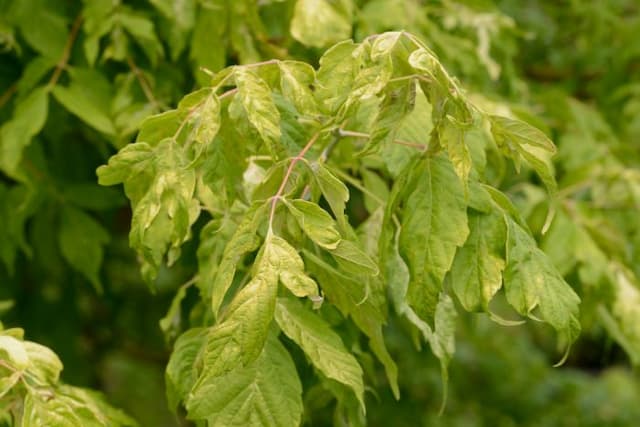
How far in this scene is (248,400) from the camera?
123 cm

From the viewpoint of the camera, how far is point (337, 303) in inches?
53.4

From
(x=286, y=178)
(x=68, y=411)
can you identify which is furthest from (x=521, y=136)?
(x=68, y=411)

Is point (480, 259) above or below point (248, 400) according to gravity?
above

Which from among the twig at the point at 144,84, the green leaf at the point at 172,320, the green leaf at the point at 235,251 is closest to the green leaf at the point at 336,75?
the green leaf at the point at 235,251

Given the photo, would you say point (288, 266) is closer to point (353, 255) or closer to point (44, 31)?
point (353, 255)

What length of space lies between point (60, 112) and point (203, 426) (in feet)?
3.52

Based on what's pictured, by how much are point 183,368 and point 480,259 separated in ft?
1.67

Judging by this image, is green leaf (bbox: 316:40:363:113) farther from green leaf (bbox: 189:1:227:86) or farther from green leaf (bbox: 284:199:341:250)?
green leaf (bbox: 189:1:227:86)

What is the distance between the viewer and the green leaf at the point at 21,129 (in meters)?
1.89

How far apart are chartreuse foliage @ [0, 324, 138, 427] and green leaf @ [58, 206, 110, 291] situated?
0.61 meters

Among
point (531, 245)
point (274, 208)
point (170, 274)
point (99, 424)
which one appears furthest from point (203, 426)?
point (170, 274)

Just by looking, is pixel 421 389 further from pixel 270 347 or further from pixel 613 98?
pixel 270 347

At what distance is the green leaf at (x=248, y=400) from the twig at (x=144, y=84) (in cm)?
89

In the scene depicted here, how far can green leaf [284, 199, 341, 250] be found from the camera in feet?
3.83
